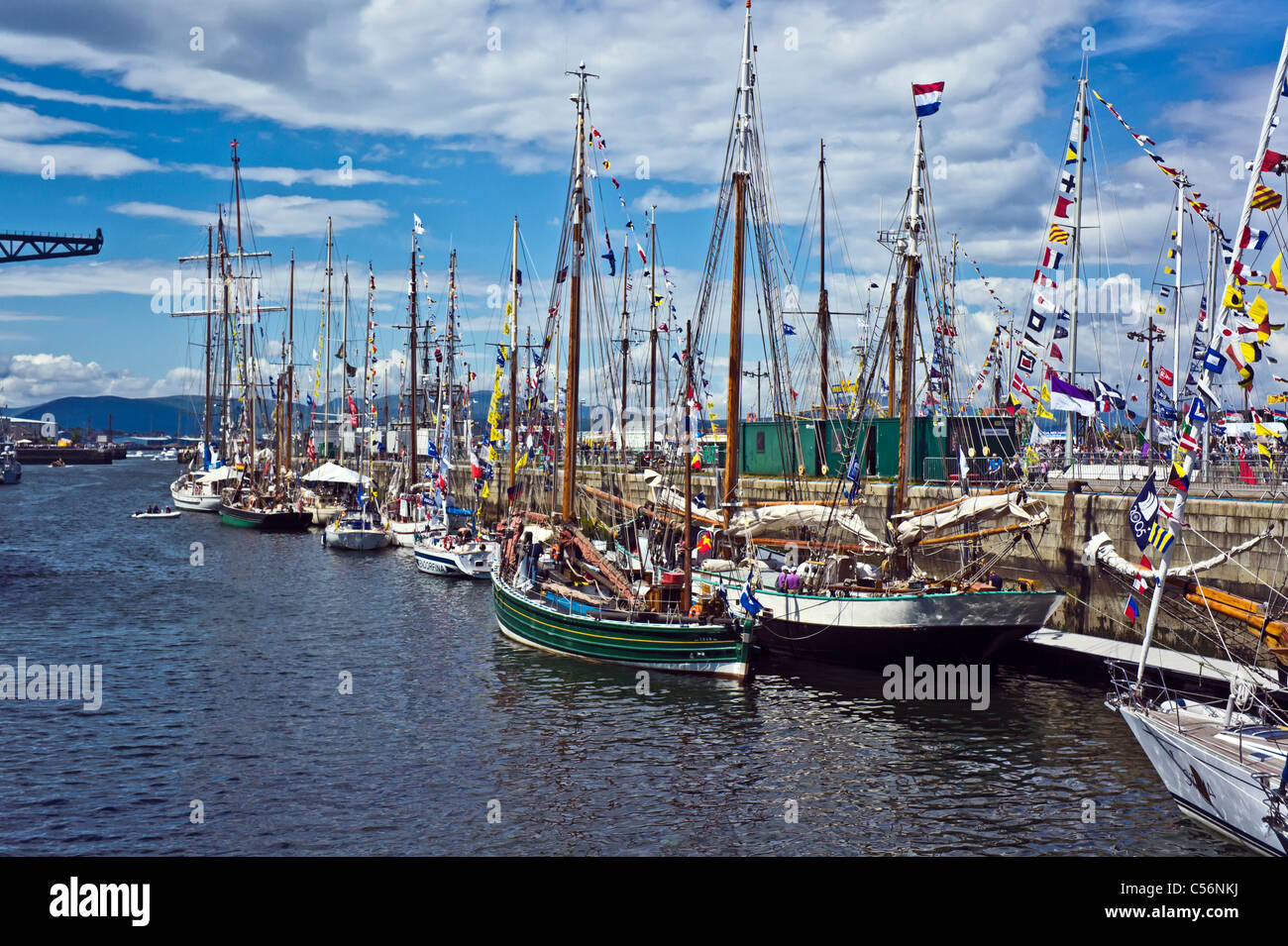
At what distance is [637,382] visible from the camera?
206 feet

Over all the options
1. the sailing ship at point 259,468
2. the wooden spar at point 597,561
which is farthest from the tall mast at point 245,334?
the wooden spar at point 597,561

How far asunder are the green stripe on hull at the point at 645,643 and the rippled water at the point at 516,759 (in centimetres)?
60

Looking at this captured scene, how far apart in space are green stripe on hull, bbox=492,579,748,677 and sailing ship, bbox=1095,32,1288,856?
1099 cm

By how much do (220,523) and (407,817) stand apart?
68.1 metres

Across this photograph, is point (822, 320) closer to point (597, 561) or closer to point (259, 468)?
point (597, 561)

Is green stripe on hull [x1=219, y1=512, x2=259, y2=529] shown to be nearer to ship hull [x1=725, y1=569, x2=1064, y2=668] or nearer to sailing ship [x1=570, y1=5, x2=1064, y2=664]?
sailing ship [x1=570, y1=5, x2=1064, y2=664]

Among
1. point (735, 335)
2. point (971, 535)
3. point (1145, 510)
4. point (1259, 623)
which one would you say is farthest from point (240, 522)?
point (1145, 510)

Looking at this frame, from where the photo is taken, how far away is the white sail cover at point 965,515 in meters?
30.6

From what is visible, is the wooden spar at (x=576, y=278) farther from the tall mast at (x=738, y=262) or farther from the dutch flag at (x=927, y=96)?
the dutch flag at (x=927, y=96)

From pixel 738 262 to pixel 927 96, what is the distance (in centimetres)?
782

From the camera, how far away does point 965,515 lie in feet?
102

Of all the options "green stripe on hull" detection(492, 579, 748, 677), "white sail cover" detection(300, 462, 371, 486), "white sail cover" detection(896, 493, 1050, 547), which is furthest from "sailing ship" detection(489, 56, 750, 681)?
"white sail cover" detection(300, 462, 371, 486)

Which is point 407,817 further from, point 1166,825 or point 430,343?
point 430,343
